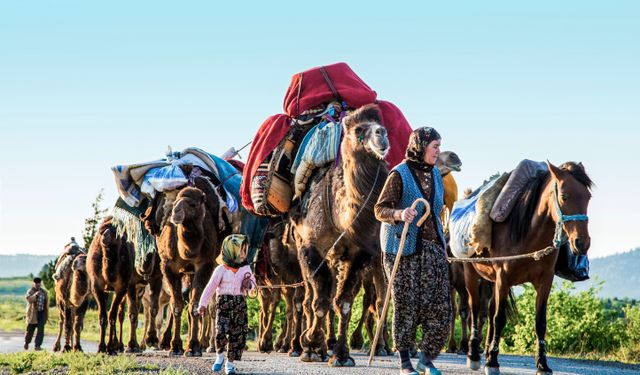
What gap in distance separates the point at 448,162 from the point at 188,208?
4277 mm

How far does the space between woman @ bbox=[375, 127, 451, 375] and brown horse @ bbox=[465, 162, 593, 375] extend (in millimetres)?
2376

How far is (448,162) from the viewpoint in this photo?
51.8 ft

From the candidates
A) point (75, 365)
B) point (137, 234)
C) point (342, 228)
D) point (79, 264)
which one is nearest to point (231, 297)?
point (342, 228)

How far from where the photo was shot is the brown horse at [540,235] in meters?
10.9

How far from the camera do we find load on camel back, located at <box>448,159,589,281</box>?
12.2 meters

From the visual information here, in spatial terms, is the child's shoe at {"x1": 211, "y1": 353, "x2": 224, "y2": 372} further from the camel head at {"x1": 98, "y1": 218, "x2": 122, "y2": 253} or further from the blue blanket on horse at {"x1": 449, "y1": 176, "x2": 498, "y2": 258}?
the camel head at {"x1": 98, "y1": 218, "x2": 122, "y2": 253}

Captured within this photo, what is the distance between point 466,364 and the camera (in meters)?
13.5

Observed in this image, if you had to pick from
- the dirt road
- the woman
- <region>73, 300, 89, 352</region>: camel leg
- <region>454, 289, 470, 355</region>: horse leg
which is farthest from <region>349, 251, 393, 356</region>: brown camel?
<region>73, 300, 89, 352</region>: camel leg

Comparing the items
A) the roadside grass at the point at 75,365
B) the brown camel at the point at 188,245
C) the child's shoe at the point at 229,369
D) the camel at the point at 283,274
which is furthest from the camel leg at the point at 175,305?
the child's shoe at the point at 229,369

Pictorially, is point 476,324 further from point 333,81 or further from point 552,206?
point 333,81

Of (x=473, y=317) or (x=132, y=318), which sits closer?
(x=473, y=317)

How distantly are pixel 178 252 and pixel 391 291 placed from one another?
6930 mm

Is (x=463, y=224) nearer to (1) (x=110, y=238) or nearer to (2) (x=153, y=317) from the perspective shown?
(1) (x=110, y=238)

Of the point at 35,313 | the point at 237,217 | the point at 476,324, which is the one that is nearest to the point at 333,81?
the point at 237,217
